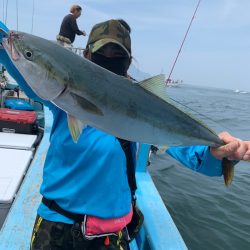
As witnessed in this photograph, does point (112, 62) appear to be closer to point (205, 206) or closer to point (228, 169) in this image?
point (228, 169)

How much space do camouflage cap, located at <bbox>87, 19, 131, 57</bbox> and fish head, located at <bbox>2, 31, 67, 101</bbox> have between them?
69cm

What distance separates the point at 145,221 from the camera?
3773 mm

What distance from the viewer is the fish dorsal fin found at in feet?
6.02

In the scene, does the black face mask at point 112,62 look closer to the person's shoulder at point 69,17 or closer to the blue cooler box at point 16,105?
the blue cooler box at point 16,105

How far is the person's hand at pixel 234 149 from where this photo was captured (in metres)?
2.23

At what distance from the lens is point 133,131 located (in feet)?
5.74

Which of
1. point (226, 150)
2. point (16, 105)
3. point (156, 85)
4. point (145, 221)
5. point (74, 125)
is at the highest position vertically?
point (156, 85)

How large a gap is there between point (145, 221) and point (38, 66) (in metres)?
2.61

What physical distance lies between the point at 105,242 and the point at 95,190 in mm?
423

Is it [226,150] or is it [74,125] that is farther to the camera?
[226,150]

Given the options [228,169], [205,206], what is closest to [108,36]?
[228,169]

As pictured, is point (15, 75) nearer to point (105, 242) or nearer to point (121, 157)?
point (121, 157)

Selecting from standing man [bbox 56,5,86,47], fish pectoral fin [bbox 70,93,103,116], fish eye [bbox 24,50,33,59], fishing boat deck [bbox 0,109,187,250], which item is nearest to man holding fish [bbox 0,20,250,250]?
fish pectoral fin [bbox 70,93,103,116]

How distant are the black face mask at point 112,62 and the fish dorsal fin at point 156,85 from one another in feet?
2.04
